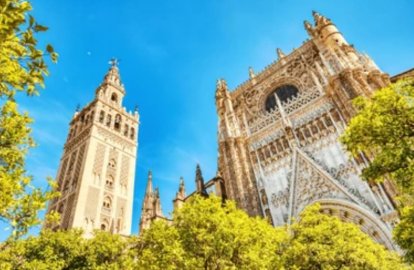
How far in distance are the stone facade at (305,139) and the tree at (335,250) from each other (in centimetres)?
382

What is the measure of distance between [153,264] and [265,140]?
45.1ft

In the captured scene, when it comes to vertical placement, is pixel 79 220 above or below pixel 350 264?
above

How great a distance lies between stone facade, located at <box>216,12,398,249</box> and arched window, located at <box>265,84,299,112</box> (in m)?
0.09

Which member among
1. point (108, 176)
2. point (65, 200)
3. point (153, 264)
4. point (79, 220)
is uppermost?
point (108, 176)

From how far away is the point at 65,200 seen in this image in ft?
111

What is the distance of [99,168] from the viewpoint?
36.1 metres

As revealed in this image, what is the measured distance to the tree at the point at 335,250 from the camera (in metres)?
10.1

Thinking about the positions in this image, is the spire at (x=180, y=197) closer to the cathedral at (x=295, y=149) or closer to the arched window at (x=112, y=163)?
the cathedral at (x=295, y=149)

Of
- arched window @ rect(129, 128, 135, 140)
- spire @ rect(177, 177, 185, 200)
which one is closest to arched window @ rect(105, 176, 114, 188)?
arched window @ rect(129, 128, 135, 140)

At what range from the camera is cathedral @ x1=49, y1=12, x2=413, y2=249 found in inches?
620

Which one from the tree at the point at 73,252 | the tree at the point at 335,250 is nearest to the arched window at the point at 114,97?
the tree at the point at 73,252

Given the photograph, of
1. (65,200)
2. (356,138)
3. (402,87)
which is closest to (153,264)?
(356,138)

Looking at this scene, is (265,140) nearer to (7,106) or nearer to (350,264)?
(350,264)

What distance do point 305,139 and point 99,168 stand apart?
2630 cm
